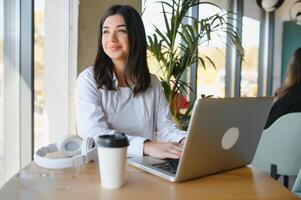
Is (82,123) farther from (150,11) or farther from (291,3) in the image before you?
(291,3)

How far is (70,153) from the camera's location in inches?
42.6

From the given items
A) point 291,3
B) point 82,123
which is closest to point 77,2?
point 82,123

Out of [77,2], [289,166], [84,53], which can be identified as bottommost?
[289,166]

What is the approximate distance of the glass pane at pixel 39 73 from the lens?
2143mm

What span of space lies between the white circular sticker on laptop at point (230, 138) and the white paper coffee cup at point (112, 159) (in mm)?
283

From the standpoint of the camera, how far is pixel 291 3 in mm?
5602

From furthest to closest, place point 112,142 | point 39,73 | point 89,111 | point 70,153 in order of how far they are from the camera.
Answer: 1. point 39,73
2. point 89,111
3. point 70,153
4. point 112,142

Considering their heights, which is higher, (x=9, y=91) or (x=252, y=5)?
(x=252, y=5)

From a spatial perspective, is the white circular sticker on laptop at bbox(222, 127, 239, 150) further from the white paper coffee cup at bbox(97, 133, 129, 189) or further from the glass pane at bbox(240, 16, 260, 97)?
the glass pane at bbox(240, 16, 260, 97)

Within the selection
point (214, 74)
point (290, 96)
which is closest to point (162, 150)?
point (290, 96)

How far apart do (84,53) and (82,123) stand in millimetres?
1137

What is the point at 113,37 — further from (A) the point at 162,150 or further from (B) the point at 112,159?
(B) the point at 112,159

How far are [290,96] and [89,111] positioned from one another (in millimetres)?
1768

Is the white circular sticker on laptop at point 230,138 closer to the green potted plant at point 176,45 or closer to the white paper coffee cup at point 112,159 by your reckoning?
the white paper coffee cup at point 112,159
